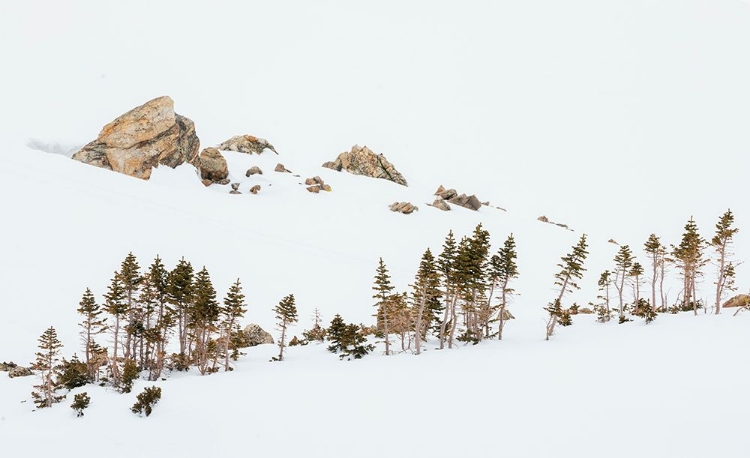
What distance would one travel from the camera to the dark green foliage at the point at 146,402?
1983cm

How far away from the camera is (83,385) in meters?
24.5

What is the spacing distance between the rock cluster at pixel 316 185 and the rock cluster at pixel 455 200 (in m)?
20.6

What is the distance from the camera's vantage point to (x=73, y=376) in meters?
24.3

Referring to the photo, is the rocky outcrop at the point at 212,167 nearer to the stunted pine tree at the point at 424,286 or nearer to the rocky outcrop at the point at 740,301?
the stunted pine tree at the point at 424,286

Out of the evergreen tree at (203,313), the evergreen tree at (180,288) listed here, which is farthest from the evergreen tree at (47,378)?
the evergreen tree at (203,313)

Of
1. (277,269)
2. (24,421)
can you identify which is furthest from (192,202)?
(24,421)

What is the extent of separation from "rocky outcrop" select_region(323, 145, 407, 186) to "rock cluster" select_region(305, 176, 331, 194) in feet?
52.4

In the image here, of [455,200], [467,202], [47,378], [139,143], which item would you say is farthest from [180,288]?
[467,202]

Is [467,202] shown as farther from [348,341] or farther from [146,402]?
[146,402]

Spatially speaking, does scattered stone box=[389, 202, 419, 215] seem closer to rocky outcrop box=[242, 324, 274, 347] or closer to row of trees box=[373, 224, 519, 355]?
row of trees box=[373, 224, 519, 355]

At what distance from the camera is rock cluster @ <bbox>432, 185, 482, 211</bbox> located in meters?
74.4

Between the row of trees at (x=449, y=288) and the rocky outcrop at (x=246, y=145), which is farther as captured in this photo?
the rocky outcrop at (x=246, y=145)

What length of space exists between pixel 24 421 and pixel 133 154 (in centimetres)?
5045

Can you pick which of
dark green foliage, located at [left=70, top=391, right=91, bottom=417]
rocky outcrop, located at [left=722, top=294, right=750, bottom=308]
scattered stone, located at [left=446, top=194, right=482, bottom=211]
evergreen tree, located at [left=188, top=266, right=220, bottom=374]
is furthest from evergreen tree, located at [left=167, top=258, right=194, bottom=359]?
scattered stone, located at [left=446, top=194, right=482, bottom=211]
